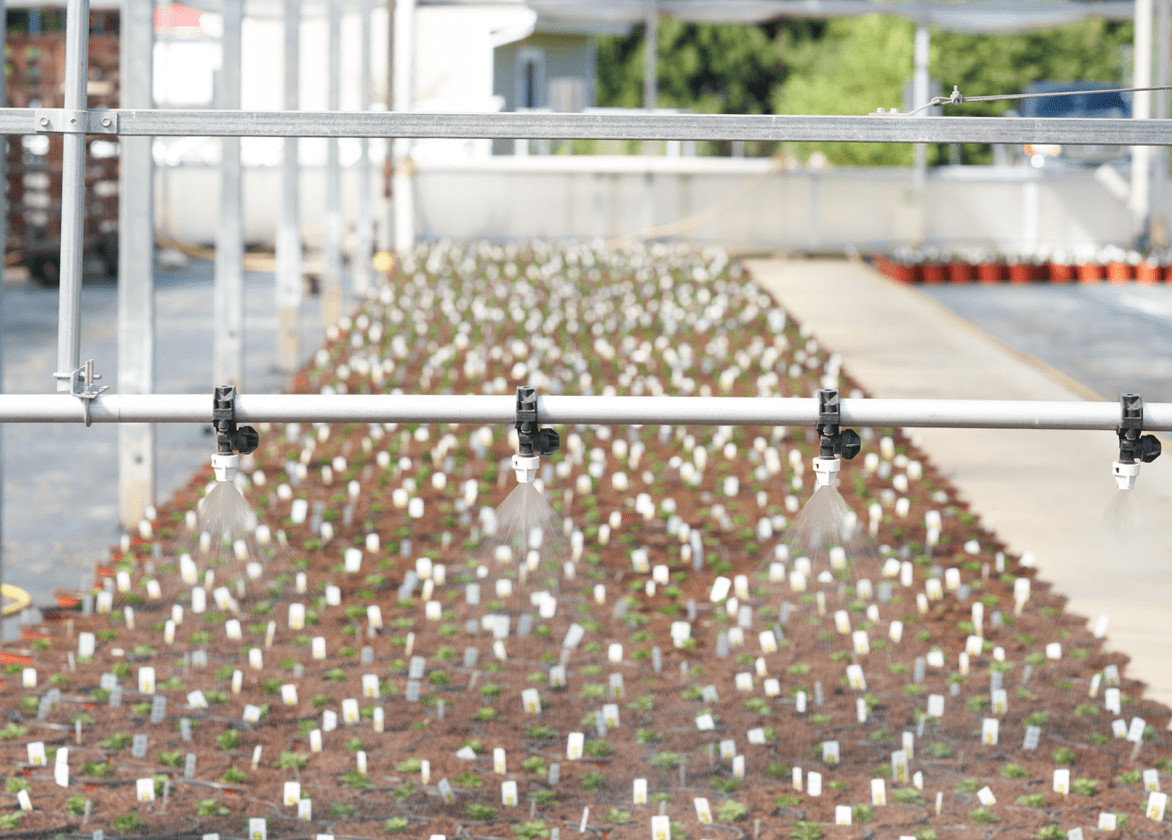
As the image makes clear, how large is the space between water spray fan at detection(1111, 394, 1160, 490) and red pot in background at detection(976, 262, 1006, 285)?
22196 millimetres

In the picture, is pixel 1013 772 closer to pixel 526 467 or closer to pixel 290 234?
pixel 526 467

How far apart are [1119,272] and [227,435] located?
78.0 feet

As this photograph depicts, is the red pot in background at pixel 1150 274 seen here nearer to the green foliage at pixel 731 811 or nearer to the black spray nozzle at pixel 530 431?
the green foliage at pixel 731 811

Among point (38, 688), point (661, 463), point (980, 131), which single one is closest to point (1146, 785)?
point (980, 131)

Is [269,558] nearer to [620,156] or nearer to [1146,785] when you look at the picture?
[1146,785]

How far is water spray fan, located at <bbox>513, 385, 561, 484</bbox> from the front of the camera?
3145 millimetres

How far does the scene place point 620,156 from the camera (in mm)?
31422

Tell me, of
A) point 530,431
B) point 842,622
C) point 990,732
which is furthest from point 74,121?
point 842,622

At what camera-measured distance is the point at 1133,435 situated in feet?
10.5

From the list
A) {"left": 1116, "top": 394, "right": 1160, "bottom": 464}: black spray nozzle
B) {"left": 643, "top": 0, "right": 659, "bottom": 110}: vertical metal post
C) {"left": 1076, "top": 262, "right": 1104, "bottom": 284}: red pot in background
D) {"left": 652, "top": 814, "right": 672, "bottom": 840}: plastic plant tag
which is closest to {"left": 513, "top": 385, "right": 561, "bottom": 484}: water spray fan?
{"left": 1116, "top": 394, "right": 1160, "bottom": 464}: black spray nozzle

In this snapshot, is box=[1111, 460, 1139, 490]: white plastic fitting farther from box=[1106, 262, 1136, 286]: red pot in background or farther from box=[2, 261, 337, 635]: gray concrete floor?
box=[1106, 262, 1136, 286]: red pot in background

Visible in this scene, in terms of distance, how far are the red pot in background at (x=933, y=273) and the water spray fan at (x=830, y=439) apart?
860 inches

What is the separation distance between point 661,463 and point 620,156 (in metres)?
22.2

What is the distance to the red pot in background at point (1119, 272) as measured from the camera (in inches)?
979
